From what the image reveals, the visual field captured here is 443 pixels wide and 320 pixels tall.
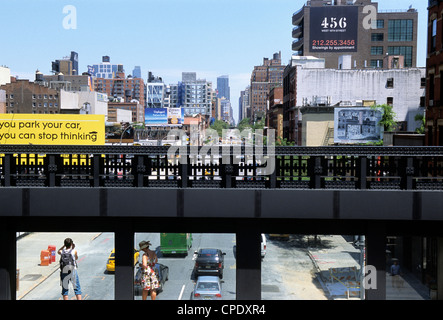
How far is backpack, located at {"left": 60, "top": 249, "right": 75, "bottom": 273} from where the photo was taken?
11406mm

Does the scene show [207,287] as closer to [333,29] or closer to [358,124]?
[358,124]

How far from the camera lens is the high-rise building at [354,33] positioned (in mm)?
81000

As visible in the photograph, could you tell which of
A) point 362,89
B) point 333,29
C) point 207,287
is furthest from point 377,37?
point 207,287

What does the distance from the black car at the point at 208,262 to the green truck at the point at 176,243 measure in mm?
2118

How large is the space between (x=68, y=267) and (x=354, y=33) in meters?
80.3

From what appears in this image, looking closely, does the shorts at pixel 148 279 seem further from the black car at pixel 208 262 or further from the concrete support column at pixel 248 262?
the black car at pixel 208 262

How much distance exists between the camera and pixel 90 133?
13555mm

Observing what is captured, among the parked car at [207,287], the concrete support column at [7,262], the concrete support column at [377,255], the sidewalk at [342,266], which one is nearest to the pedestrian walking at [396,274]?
the sidewalk at [342,266]

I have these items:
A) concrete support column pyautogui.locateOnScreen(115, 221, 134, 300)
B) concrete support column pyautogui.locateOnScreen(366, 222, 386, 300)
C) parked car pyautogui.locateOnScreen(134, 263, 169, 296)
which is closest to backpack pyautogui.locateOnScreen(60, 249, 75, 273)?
concrete support column pyautogui.locateOnScreen(115, 221, 134, 300)

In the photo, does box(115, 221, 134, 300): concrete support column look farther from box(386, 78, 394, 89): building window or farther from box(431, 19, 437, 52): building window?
box(386, 78, 394, 89): building window

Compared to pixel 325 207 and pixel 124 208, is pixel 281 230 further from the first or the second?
pixel 124 208
